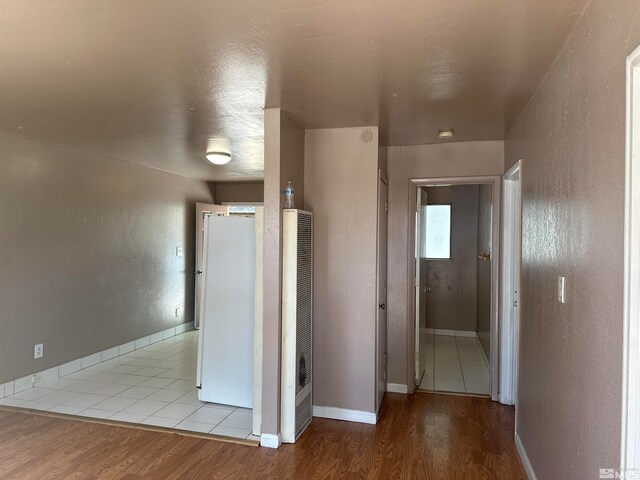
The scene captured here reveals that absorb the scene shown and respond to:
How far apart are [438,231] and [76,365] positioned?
507 cm

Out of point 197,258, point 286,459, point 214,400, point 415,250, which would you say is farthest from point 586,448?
point 197,258

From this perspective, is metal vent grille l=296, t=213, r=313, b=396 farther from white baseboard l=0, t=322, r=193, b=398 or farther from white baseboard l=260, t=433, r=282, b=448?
white baseboard l=0, t=322, r=193, b=398

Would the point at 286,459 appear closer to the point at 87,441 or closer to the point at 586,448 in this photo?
the point at 87,441

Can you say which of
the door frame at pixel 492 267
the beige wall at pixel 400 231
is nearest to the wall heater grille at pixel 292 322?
the beige wall at pixel 400 231

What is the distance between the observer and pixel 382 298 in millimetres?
3553

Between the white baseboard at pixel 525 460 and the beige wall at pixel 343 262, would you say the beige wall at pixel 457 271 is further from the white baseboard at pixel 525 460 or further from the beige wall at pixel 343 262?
the white baseboard at pixel 525 460

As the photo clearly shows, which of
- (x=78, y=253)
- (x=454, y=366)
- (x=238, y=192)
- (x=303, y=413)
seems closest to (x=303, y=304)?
(x=303, y=413)

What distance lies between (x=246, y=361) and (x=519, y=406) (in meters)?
2.08

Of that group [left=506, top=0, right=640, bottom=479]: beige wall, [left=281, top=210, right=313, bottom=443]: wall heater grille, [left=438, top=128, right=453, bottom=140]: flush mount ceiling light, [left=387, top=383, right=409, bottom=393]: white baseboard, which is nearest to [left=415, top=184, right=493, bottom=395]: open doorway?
[left=387, top=383, right=409, bottom=393]: white baseboard

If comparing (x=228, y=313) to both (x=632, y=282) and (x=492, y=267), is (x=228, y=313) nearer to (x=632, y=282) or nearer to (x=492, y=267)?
(x=492, y=267)

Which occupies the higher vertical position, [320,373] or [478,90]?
[478,90]

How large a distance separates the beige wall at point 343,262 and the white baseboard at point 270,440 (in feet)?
1.93

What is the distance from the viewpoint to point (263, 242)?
114 inches

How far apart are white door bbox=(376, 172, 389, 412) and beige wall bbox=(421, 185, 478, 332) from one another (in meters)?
2.81
